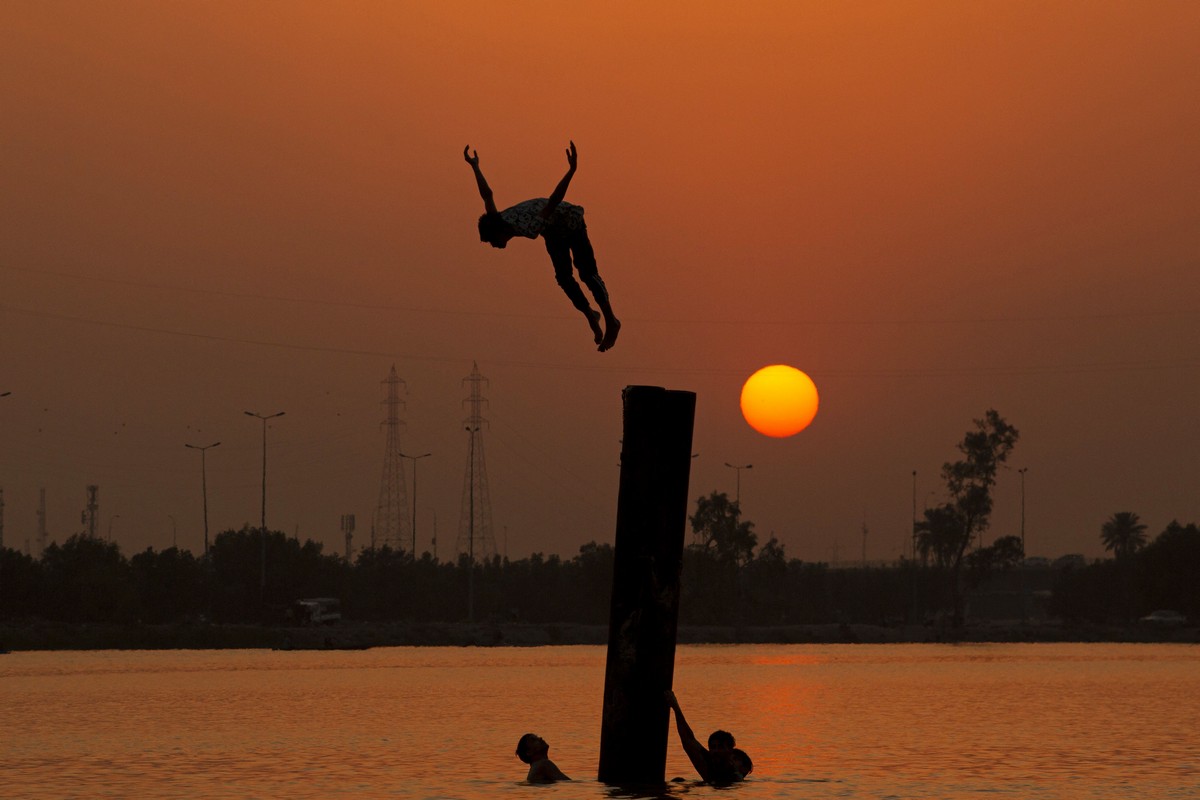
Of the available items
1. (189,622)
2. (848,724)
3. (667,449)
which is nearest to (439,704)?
(848,724)

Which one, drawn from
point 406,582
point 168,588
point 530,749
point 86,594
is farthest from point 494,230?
point 406,582

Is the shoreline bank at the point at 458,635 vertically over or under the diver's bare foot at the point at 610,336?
under

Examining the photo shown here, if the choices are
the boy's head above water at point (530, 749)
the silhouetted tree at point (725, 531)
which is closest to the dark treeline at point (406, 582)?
the silhouetted tree at point (725, 531)

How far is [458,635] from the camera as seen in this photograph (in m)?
163

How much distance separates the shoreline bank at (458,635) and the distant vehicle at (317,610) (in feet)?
4.77

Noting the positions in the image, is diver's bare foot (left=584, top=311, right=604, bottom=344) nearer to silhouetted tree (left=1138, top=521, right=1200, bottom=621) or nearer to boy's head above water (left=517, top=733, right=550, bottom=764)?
boy's head above water (left=517, top=733, right=550, bottom=764)

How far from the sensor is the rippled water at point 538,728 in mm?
40062

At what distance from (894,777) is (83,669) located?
73.0 metres

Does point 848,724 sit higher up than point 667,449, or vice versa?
point 667,449

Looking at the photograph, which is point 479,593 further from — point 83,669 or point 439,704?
point 439,704

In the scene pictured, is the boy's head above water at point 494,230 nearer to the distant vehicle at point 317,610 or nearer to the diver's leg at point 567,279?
the diver's leg at point 567,279

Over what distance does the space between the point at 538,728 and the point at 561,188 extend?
39.0 m

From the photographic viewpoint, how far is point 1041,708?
7194 centimetres

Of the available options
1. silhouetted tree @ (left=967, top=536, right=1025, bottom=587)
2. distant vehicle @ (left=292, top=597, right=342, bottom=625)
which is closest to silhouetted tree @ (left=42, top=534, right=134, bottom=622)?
distant vehicle @ (left=292, top=597, right=342, bottom=625)
